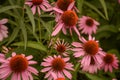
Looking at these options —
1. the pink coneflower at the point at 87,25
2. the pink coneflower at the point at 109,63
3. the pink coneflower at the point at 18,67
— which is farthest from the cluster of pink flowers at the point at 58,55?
the pink coneflower at the point at 87,25

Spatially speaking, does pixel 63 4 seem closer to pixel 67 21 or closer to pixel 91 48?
pixel 67 21

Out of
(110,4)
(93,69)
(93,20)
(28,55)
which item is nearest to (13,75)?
(28,55)

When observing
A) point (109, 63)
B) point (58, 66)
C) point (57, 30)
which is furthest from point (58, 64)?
point (109, 63)

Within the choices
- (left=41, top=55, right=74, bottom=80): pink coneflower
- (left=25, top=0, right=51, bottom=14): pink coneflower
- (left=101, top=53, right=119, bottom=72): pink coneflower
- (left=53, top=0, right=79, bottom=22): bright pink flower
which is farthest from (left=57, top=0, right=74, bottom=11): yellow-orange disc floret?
(left=101, top=53, right=119, bottom=72): pink coneflower

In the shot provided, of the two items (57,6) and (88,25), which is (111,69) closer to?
(88,25)

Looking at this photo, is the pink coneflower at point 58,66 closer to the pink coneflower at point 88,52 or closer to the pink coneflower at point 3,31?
the pink coneflower at point 88,52

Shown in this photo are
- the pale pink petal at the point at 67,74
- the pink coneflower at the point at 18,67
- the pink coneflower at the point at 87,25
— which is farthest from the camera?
the pink coneflower at the point at 87,25
